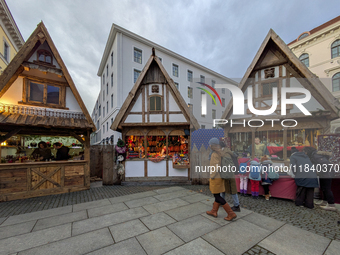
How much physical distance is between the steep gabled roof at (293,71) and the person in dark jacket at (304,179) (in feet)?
10.1

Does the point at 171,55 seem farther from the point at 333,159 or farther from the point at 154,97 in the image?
the point at 333,159

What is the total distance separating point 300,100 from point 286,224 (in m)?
5.81

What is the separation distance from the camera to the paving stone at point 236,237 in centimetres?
314

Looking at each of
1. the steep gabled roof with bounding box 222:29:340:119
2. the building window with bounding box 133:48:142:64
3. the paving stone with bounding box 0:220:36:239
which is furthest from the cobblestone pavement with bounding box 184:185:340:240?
the building window with bounding box 133:48:142:64

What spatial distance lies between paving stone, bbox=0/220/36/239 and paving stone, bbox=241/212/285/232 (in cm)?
576

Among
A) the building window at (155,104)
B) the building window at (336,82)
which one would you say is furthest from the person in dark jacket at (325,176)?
the building window at (336,82)

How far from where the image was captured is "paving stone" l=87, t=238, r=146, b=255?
2.99 metres

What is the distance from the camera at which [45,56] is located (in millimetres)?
7605

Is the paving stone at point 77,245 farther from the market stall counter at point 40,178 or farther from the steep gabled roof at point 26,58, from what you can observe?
the steep gabled roof at point 26,58

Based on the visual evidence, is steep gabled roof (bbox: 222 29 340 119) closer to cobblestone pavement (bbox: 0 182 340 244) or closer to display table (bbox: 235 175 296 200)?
display table (bbox: 235 175 296 200)

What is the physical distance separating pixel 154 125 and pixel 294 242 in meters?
6.96

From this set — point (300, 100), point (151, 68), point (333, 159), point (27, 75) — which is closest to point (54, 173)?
point (27, 75)

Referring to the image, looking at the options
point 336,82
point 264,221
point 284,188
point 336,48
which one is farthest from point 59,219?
point 336,48

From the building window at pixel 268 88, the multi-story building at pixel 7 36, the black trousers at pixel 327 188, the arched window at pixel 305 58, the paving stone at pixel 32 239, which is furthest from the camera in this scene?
the arched window at pixel 305 58
